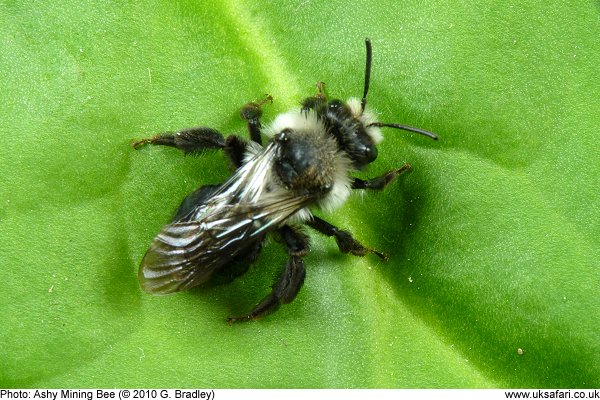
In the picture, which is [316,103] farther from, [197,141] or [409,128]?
[197,141]

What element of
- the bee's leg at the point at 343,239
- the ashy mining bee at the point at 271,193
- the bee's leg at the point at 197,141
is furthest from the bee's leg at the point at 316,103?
the bee's leg at the point at 343,239

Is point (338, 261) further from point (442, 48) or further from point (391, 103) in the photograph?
point (442, 48)

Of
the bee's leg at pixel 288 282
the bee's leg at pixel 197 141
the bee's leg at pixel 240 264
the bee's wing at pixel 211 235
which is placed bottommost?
the bee's leg at pixel 288 282

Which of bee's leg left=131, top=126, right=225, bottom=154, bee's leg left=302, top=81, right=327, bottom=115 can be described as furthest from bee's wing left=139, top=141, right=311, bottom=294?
bee's leg left=302, top=81, right=327, bottom=115

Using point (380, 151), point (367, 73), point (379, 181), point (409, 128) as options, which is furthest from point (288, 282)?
point (367, 73)

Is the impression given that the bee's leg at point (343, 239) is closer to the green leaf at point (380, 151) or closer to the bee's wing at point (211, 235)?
the green leaf at point (380, 151)

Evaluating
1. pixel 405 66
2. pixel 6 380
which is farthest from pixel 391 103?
pixel 6 380
